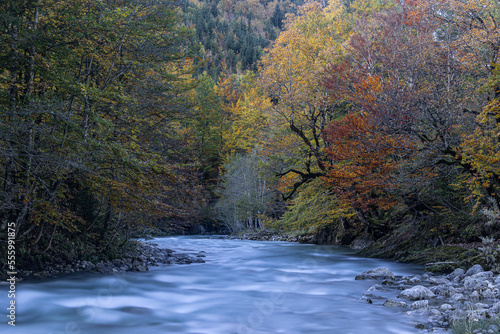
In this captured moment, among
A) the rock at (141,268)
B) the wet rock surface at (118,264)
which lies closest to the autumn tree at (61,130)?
the wet rock surface at (118,264)

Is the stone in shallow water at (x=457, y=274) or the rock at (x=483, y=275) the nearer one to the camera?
the rock at (x=483, y=275)

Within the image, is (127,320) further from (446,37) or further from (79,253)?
(446,37)

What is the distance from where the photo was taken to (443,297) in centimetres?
698

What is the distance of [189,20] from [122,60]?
305 feet

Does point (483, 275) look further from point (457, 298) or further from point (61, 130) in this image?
point (61, 130)

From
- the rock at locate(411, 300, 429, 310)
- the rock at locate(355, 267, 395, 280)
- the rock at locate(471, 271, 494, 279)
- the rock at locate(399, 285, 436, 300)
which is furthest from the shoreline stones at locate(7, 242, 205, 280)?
the rock at locate(471, 271, 494, 279)

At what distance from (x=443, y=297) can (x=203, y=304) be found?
4.59 metres

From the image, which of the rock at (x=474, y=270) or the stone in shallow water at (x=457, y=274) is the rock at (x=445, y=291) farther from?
the rock at (x=474, y=270)

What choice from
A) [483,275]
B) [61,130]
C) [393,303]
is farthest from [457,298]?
[61,130]

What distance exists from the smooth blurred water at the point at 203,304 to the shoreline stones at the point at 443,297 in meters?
0.32

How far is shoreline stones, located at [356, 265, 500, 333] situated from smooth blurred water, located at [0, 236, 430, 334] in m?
0.32

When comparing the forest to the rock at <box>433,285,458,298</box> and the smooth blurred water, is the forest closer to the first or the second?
the smooth blurred water

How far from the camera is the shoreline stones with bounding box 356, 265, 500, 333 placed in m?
5.30

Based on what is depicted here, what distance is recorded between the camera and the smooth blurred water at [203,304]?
5824 millimetres
